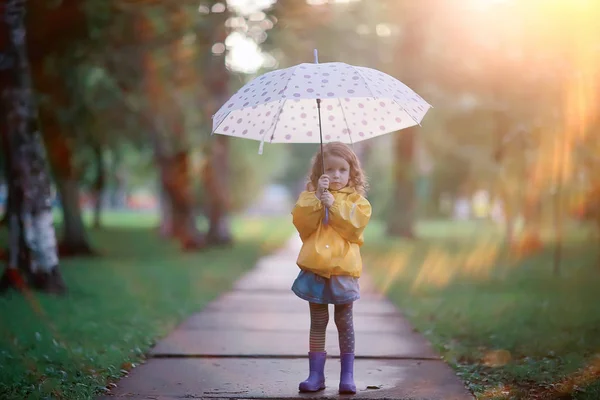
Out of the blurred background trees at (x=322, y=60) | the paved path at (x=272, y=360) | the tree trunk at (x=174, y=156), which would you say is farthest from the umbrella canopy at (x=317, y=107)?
the tree trunk at (x=174, y=156)

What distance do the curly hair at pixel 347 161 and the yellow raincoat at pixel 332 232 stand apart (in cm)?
15

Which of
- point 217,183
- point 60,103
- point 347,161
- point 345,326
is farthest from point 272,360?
point 217,183

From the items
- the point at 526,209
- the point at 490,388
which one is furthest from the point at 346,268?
the point at 526,209

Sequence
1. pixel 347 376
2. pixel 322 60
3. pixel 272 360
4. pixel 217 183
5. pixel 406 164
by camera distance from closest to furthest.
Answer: pixel 347 376 → pixel 272 360 → pixel 322 60 → pixel 217 183 → pixel 406 164

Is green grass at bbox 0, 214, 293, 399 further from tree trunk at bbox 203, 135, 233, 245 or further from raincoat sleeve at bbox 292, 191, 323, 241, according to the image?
tree trunk at bbox 203, 135, 233, 245

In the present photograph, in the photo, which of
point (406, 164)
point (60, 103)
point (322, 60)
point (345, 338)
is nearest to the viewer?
point (345, 338)

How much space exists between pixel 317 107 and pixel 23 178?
5.52 m

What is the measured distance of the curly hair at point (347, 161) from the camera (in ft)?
16.5

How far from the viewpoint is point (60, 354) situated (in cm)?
609

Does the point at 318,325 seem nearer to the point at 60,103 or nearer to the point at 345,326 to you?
the point at 345,326

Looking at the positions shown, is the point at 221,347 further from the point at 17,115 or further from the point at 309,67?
the point at 17,115

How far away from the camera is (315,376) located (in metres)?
5.00

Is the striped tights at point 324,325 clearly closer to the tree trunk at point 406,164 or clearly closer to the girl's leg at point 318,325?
the girl's leg at point 318,325

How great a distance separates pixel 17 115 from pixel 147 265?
21.5 feet
